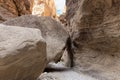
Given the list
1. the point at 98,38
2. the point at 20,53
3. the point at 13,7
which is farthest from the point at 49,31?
the point at 13,7

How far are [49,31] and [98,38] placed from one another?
50.8 inches

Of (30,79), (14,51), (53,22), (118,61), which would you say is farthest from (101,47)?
(14,51)

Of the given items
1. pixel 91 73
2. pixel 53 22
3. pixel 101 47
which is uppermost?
pixel 53 22

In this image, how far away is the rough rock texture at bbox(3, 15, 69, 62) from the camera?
3.85m

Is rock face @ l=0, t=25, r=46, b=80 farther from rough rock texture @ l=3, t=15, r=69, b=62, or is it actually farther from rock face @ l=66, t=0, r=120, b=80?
rock face @ l=66, t=0, r=120, b=80

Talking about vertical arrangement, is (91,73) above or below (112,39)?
below

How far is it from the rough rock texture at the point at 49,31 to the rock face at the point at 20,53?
1.25m

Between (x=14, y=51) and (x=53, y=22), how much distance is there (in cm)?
268

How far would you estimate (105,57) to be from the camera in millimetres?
3723

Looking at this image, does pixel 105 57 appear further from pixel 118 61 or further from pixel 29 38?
pixel 29 38

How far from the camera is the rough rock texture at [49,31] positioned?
12.6ft

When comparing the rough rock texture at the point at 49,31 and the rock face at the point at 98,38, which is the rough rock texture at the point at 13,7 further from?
the rock face at the point at 98,38

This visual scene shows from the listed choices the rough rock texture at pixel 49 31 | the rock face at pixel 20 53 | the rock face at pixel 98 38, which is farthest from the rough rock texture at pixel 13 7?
the rock face at pixel 20 53

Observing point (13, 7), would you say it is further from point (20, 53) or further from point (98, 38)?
point (20, 53)
